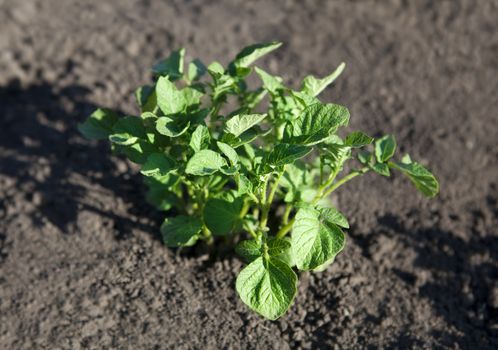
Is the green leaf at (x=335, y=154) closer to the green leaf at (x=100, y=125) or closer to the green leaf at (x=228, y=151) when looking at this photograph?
the green leaf at (x=228, y=151)

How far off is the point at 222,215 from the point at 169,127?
36 cm

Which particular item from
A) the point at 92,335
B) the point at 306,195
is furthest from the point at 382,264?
the point at 92,335

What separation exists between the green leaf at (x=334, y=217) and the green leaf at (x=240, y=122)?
1.13ft

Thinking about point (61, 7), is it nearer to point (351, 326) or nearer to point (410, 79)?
point (410, 79)

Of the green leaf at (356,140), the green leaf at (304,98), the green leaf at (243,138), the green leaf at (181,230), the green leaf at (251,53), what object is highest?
the green leaf at (251,53)

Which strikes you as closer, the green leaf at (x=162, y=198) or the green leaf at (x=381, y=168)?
the green leaf at (x=381, y=168)

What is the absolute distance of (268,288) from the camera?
6.03 ft

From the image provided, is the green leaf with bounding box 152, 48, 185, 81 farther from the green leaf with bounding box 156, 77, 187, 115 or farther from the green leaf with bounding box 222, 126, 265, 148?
the green leaf with bounding box 222, 126, 265, 148

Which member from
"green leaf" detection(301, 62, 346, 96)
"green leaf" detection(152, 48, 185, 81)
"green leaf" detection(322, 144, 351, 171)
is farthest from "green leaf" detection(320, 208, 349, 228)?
"green leaf" detection(152, 48, 185, 81)

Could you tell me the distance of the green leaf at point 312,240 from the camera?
177 cm

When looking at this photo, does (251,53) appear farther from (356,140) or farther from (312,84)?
(356,140)

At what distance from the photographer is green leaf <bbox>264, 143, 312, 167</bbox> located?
5.74ft

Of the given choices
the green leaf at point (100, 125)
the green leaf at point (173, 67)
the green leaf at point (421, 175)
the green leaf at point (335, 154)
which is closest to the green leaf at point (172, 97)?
the green leaf at point (173, 67)

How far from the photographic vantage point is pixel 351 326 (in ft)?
7.35
